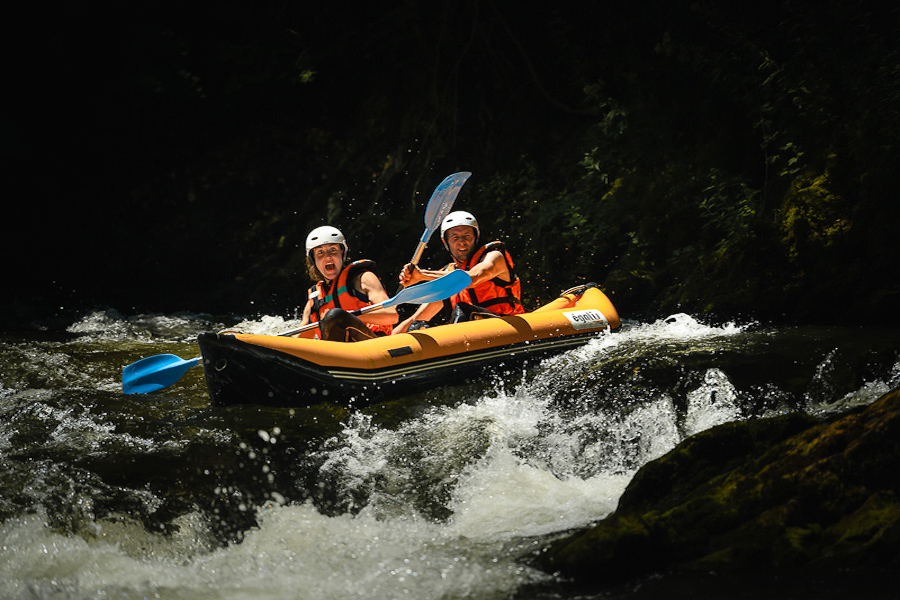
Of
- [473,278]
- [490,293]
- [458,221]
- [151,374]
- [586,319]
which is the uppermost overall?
[458,221]

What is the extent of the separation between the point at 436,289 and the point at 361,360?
0.80 m

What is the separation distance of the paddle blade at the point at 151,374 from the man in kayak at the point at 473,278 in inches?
54.0

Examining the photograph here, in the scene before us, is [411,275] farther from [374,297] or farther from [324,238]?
[324,238]

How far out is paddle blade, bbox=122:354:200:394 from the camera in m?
4.61

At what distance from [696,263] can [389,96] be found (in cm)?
476

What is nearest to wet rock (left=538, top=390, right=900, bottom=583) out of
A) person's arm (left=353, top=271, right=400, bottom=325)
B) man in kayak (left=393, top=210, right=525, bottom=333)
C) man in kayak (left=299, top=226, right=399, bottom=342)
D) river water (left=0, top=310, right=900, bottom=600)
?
river water (left=0, top=310, right=900, bottom=600)

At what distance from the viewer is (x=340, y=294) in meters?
5.10

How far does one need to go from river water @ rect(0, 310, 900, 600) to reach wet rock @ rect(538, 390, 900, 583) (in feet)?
0.37

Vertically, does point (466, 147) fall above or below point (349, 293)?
above

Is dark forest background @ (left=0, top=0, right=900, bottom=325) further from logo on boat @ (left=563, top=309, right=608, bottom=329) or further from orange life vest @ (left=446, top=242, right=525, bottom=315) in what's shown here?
orange life vest @ (left=446, top=242, right=525, bottom=315)

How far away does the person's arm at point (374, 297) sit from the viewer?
4930mm

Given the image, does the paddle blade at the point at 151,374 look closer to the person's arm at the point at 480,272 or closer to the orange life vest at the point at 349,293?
the orange life vest at the point at 349,293

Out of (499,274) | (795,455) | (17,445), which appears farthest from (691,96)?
(17,445)

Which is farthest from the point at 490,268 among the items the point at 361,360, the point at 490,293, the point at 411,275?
the point at 361,360
